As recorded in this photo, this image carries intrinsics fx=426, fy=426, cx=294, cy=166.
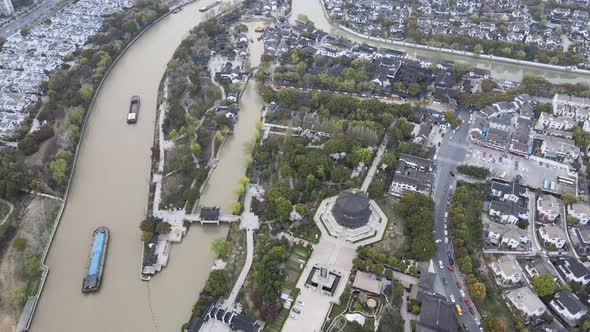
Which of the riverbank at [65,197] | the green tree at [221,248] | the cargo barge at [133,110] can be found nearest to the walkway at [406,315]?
the green tree at [221,248]

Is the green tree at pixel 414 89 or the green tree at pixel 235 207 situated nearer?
the green tree at pixel 235 207

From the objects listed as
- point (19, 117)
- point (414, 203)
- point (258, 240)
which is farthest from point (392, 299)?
point (19, 117)

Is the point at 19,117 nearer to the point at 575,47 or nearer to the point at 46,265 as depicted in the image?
the point at 46,265

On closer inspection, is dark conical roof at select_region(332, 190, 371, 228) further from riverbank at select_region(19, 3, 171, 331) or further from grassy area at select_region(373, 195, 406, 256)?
riverbank at select_region(19, 3, 171, 331)

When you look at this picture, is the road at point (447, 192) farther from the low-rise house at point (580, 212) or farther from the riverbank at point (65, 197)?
the riverbank at point (65, 197)

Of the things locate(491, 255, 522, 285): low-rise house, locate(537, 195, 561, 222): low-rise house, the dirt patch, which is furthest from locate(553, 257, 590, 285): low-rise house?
the dirt patch

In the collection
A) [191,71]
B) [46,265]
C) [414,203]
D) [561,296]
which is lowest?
[561,296]

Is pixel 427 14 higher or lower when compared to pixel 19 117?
lower
